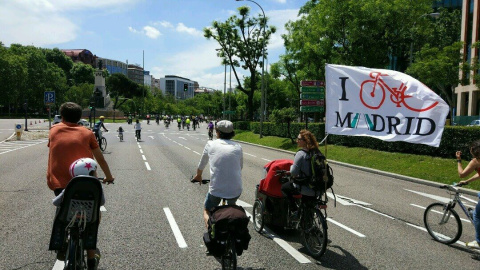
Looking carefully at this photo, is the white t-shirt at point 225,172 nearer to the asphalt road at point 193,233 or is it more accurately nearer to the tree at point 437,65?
the asphalt road at point 193,233


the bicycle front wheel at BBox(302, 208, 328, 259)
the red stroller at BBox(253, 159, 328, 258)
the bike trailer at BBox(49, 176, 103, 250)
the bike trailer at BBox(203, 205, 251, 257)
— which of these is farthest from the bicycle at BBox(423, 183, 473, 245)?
the bike trailer at BBox(49, 176, 103, 250)

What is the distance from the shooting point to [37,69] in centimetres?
8875

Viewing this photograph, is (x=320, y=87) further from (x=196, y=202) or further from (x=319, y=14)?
(x=196, y=202)

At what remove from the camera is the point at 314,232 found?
5293 mm

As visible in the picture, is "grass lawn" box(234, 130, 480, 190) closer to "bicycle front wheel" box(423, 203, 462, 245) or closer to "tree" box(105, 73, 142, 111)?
"bicycle front wheel" box(423, 203, 462, 245)

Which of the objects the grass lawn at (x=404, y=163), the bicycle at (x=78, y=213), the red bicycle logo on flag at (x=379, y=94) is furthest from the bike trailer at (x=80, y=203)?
the grass lawn at (x=404, y=163)

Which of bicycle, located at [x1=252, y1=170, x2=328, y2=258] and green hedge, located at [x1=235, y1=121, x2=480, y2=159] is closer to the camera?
bicycle, located at [x1=252, y1=170, x2=328, y2=258]

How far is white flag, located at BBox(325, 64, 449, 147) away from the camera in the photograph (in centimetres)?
630

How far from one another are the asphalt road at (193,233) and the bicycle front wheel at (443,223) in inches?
6.1

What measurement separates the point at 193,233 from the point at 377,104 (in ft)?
12.0

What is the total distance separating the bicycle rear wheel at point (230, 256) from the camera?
4191mm

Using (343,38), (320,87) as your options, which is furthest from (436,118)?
(343,38)

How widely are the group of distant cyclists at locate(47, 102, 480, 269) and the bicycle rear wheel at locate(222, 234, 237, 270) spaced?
559 millimetres

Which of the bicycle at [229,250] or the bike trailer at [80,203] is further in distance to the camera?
the bicycle at [229,250]
